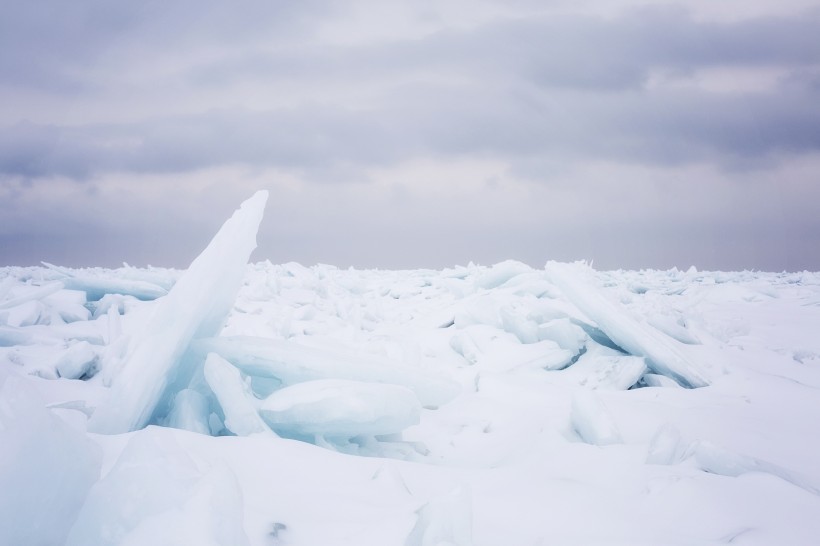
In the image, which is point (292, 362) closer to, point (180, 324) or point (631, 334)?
point (180, 324)

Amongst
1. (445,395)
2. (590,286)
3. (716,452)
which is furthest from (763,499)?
(590,286)

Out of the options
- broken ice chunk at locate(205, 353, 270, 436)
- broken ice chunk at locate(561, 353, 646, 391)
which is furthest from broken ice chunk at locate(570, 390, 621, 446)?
broken ice chunk at locate(205, 353, 270, 436)

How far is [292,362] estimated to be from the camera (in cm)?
271

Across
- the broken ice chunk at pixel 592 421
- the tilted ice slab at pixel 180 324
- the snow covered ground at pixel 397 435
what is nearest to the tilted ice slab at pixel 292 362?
the snow covered ground at pixel 397 435

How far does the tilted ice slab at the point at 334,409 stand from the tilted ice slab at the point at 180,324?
47 cm

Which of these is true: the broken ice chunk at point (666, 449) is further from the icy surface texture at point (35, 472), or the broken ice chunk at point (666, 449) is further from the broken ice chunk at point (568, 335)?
the broken ice chunk at point (568, 335)

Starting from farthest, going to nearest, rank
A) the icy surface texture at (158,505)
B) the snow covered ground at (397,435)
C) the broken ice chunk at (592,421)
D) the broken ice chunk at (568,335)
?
1. the broken ice chunk at (568,335)
2. the broken ice chunk at (592,421)
3. the snow covered ground at (397,435)
4. the icy surface texture at (158,505)

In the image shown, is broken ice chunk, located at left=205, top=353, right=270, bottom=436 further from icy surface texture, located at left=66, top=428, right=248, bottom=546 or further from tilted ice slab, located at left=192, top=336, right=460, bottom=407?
icy surface texture, located at left=66, top=428, right=248, bottom=546

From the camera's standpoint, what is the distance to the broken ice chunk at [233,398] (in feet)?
7.43

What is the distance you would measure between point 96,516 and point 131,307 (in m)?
6.15

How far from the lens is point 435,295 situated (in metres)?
10.6

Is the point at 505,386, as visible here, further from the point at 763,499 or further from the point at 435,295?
the point at 435,295

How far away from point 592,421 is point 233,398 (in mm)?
1670

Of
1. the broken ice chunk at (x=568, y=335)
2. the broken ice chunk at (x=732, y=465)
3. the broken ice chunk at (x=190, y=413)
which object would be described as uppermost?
the broken ice chunk at (x=732, y=465)
